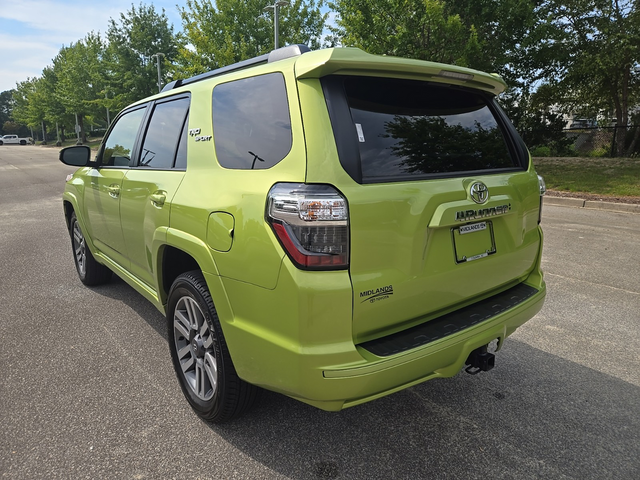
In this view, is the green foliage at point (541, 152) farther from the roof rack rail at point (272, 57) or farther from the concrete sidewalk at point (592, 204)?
the roof rack rail at point (272, 57)

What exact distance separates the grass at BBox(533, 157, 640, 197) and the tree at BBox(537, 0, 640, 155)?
11.3ft

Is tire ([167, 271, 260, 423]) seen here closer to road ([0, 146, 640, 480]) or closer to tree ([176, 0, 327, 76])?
road ([0, 146, 640, 480])

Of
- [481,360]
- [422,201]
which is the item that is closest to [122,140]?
[422,201]

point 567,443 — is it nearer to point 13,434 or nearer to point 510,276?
point 510,276

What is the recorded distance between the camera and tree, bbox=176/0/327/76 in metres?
25.1

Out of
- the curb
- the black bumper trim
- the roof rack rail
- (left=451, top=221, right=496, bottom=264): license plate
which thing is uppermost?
the roof rack rail

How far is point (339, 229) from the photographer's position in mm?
1874

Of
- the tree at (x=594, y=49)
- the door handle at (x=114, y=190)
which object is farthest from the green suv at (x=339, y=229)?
the tree at (x=594, y=49)

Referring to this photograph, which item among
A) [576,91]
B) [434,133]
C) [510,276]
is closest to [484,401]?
[510,276]

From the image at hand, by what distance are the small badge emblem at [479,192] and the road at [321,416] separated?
127 centimetres

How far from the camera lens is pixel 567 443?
241 cm

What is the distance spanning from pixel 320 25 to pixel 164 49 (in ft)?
60.4

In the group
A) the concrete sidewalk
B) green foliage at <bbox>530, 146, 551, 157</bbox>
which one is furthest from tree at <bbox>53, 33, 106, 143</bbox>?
the concrete sidewalk

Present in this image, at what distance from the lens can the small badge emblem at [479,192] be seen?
2.25m
